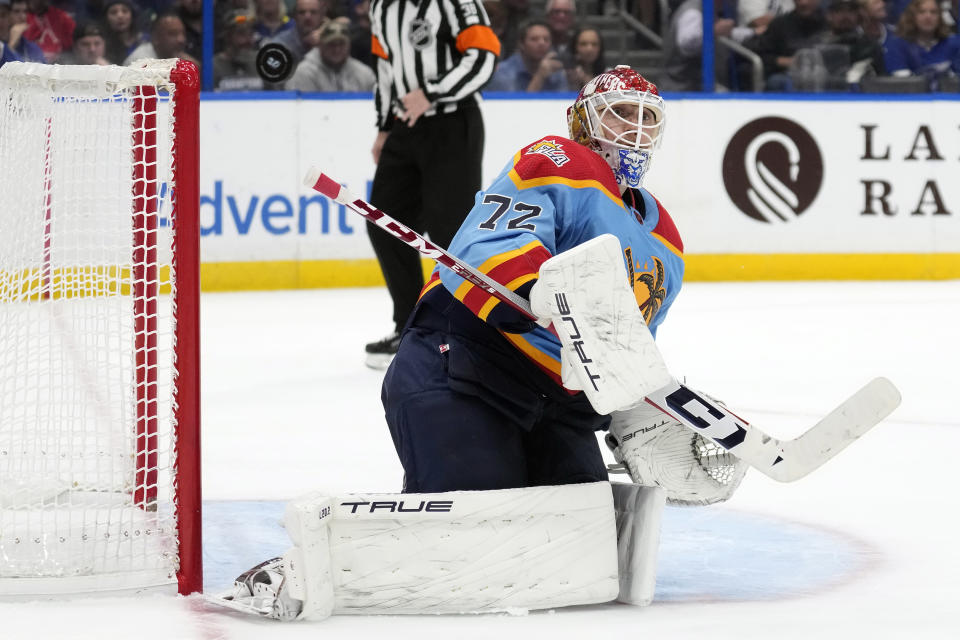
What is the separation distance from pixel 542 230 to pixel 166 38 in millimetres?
4338

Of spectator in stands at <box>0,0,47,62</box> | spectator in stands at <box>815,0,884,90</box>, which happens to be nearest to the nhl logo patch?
spectator in stands at <box>0,0,47,62</box>

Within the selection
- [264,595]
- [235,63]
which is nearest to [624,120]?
[264,595]

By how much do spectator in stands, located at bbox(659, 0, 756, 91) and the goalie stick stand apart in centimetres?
460

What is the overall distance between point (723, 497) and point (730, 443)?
0.23 metres

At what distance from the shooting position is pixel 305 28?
6.02m

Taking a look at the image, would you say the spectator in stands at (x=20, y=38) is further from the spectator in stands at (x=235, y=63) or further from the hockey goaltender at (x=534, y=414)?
the hockey goaltender at (x=534, y=414)

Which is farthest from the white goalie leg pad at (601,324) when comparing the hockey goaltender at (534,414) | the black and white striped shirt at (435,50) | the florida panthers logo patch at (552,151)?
the black and white striped shirt at (435,50)

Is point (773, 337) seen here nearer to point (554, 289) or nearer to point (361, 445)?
point (361, 445)

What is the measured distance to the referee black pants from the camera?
4098mm

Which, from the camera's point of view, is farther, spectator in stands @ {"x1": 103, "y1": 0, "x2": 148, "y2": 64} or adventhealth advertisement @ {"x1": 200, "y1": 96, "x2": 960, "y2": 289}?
adventhealth advertisement @ {"x1": 200, "y1": 96, "x2": 960, "y2": 289}

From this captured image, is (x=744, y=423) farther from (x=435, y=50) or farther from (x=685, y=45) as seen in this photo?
(x=685, y=45)

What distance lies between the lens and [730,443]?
6.30 feet

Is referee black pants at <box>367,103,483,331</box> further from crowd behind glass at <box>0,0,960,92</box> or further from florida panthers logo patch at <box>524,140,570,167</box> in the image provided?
florida panthers logo patch at <box>524,140,570,167</box>

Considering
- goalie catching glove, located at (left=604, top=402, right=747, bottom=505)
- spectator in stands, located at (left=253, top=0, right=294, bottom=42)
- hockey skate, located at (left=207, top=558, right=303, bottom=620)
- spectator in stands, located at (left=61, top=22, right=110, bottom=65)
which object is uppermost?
spectator in stands, located at (left=253, top=0, right=294, bottom=42)
